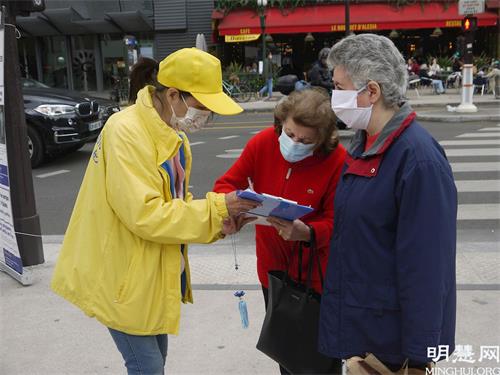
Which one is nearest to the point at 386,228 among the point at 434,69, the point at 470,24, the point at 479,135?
the point at 479,135

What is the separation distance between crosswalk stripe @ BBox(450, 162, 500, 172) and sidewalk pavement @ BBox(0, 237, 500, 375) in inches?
142

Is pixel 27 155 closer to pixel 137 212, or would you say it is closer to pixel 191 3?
pixel 137 212

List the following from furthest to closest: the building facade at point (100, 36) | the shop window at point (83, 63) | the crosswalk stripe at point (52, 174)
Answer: the shop window at point (83, 63) < the building facade at point (100, 36) < the crosswalk stripe at point (52, 174)

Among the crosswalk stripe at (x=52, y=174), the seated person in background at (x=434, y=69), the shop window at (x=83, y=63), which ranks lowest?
the crosswalk stripe at (x=52, y=174)

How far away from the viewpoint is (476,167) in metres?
8.17

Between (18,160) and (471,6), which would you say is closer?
(18,160)

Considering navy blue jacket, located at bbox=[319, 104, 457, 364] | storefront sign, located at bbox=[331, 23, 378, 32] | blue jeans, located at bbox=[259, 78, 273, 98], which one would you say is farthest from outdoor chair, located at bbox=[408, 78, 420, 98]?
navy blue jacket, located at bbox=[319, 104, 457, 364]

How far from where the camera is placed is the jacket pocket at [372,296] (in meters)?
1.86

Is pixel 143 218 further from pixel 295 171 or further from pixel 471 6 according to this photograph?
pixel 471 6

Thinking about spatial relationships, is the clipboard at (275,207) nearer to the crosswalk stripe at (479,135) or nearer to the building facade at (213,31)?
the crosswalk stripe at (479,135)

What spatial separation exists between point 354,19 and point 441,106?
810cm

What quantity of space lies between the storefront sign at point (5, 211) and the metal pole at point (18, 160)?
0.14 meters

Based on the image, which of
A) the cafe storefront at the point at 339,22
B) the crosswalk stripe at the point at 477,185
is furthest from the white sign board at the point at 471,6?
the cafe storefront at the point at 339,22

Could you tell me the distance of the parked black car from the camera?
30.4 ft
